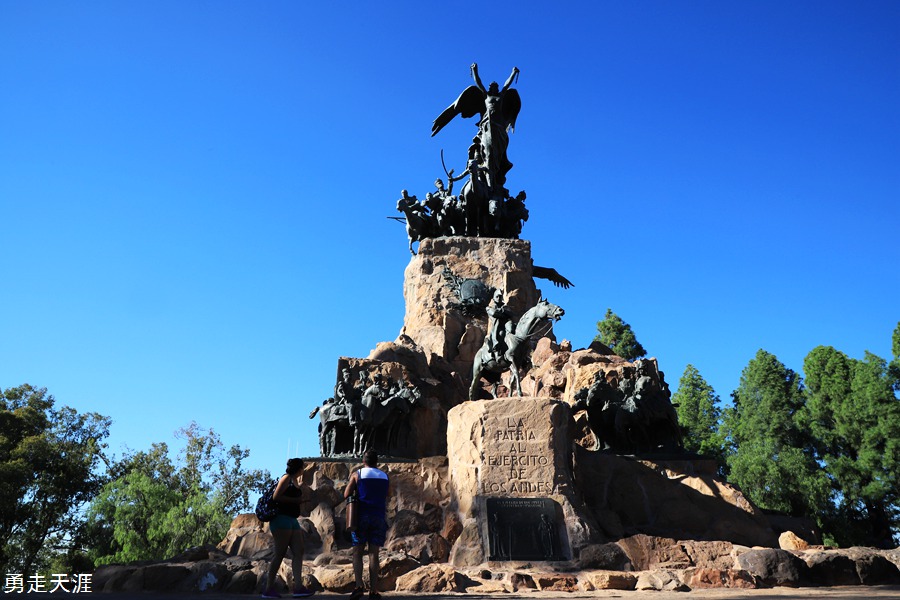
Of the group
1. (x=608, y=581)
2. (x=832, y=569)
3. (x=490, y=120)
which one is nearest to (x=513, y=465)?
(x=608, y=581)

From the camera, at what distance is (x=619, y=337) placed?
4950 centimetres

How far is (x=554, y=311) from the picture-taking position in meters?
13.4

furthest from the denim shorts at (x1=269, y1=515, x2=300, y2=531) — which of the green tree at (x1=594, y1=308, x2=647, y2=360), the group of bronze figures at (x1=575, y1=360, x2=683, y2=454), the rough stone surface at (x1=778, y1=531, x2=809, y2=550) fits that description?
the green tree at (x1=594, y1=308, x2=647, y2=360)

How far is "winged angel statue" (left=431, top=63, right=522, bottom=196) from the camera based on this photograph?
26.3 m

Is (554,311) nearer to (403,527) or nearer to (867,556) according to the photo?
(403,527)

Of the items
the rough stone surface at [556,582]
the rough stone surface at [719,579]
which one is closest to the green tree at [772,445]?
the rough stone surface at [719,579]

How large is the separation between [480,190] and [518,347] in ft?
37.3

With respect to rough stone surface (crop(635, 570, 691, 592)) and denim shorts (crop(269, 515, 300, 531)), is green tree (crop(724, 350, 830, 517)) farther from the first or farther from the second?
denim shorts (crop(269, 515, 300, 531))

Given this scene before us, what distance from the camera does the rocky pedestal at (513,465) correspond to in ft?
38.2

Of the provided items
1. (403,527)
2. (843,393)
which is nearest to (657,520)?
(403,527)

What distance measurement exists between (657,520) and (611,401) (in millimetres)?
2880

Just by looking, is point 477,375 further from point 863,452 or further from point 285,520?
point 863,452

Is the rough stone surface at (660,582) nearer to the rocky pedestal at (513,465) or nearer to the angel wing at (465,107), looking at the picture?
the rocky pedestal at (513,465)

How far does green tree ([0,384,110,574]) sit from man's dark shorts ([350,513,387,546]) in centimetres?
2855
